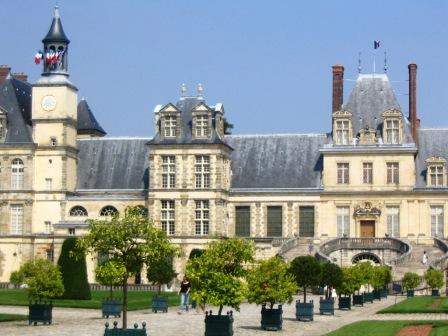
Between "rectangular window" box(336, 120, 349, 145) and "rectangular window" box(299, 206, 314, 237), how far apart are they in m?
3.97

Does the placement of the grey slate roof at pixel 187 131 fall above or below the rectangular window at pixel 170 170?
above

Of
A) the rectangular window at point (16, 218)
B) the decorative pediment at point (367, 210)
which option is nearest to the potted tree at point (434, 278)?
the decorative pediment at point (367, 210)

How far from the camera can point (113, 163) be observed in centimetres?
6762

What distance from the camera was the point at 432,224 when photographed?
62719 mm

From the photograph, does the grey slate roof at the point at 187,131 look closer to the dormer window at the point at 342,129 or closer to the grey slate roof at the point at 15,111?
the dormer window at the point at 342,129

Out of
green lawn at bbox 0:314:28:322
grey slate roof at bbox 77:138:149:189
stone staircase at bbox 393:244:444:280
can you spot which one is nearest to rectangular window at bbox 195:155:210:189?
grey slate roof at bbox 77:138:149:189

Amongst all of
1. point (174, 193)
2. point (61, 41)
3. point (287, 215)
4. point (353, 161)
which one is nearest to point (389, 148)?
point (353, 161)

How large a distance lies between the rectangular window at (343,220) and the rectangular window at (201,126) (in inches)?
329

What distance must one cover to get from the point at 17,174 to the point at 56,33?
8.35 m

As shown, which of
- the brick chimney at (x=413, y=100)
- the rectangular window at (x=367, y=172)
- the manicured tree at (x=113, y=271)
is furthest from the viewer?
the brick chimney at (x=413, y=100)

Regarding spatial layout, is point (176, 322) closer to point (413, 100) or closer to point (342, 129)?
point (342, 129)

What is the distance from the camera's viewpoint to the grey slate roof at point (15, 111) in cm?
6500

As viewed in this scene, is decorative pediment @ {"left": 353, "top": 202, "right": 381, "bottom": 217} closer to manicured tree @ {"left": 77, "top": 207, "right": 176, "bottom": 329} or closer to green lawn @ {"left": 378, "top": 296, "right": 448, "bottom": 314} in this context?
green lawn @ {"left": 378, "top": 296, "right": 448, "bottom": 314}

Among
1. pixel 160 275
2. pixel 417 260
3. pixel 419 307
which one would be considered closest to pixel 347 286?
pixel 419 307
